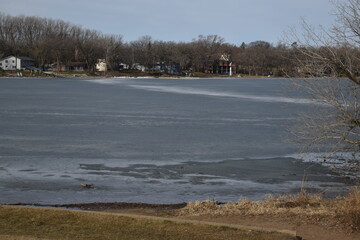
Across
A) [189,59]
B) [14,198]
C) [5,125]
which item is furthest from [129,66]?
[14,198]

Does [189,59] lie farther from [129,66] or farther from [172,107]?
[172,107]

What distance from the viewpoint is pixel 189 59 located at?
170m

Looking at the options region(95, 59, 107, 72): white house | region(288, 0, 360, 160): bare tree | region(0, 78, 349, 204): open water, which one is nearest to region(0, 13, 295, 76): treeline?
region(95, 59, 107, 72): white house

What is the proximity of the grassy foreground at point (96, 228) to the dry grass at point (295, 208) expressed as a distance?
1901 millimetres

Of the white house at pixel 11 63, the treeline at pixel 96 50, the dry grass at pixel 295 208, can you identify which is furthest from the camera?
the treeline at pixel 96 50

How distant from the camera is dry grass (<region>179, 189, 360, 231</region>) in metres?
10.3

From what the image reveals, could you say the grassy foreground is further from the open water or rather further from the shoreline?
the open water

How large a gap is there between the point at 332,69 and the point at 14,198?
8173 mm

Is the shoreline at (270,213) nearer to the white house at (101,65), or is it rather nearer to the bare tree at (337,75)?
the bare tree at (337,75)

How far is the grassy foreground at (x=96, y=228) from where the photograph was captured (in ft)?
27.6

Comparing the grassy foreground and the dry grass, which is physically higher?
the grassy foreground

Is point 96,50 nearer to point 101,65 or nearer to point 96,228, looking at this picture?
point 101,65

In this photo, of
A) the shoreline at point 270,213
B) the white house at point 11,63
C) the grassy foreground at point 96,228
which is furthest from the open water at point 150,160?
the white house at point 11,63

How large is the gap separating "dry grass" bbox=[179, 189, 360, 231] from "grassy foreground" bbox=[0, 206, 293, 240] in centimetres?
190
